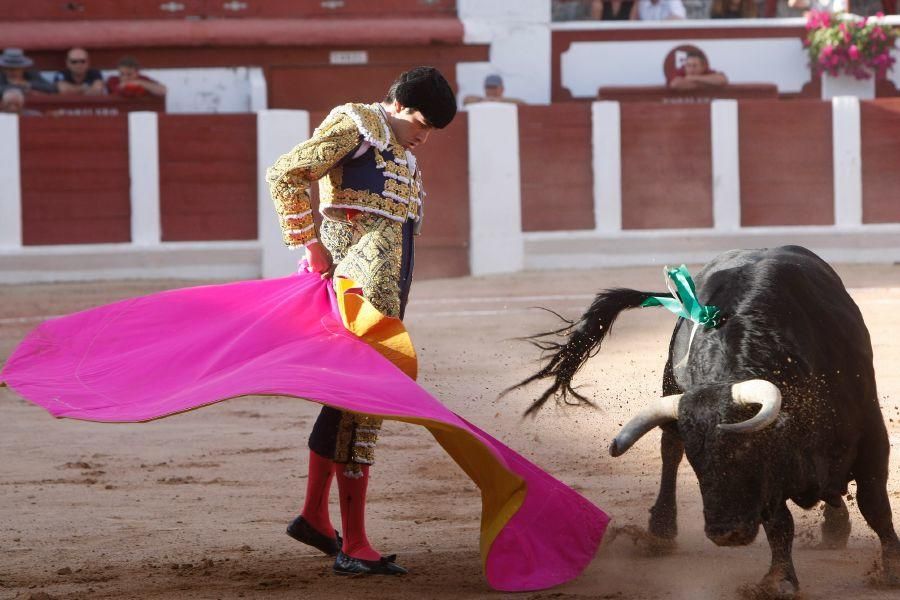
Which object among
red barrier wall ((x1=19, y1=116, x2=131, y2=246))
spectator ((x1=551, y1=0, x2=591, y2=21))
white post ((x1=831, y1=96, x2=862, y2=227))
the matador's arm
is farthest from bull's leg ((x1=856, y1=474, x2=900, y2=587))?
spectator ((x1=551, y1=0, x2=591, y2=21))

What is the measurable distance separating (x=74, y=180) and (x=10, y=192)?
38 centimetres

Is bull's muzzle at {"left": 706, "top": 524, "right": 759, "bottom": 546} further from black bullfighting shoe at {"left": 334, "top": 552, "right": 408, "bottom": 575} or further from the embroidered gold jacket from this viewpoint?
the embroidered gold jacket

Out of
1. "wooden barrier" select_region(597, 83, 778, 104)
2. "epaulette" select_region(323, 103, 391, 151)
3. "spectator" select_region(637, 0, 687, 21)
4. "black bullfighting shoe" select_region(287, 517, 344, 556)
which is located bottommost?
"black bullfighting shoe" select_region(287, 517, 344, 556)

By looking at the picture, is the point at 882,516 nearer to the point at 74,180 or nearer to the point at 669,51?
the point at 74,180

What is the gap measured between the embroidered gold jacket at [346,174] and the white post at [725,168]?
620 centimetres

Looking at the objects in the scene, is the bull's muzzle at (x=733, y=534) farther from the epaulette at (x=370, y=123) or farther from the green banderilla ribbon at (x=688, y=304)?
the epaulette at (x=370, y=123)

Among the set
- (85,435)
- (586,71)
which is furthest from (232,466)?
(586,71)

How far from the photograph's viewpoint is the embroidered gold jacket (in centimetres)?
261

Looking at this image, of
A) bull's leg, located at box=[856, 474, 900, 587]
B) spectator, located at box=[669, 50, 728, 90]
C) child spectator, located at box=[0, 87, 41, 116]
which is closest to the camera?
bull's leg, located at box=[856, 474, 900, 587]

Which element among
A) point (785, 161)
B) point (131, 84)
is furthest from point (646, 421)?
point (131, 84)

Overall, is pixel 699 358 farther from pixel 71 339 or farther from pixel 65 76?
pixel 65 76

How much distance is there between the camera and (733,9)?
34.4 feet

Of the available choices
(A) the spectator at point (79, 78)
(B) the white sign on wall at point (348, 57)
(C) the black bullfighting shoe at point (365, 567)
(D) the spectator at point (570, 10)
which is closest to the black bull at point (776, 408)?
(C) the black bullfighting shoe at point (365, 567)

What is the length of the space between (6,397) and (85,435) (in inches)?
Answer: 32.1
